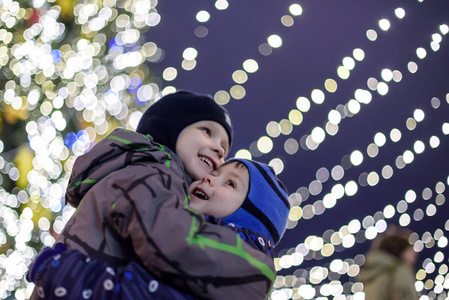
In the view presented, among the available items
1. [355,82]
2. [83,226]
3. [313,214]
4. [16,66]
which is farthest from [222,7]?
[83,226]

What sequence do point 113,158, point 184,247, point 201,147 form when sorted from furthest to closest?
point 201,147 → point 113,158 → point 184,247

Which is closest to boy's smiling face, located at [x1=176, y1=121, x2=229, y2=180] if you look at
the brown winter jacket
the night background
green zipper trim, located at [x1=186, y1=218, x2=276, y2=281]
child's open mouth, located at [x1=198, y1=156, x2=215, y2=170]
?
child's open mouth, located at [x1=198, y1=156, x2=215, y2=170]

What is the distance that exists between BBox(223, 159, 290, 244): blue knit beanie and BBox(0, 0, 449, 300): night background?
1870 mm

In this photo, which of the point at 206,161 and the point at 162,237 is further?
the point at 206,161

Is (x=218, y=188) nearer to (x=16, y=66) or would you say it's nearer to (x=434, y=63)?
(x=16, y=66)

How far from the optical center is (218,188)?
92cm

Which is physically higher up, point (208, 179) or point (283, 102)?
point (283, 102)

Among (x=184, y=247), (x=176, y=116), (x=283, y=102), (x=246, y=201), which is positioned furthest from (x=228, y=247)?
(x=283, y=102)

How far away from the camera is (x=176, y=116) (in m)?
1.06

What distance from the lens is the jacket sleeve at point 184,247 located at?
0.65m

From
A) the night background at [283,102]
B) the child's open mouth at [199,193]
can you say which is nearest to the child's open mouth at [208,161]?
the child's open mouth at [199,193]

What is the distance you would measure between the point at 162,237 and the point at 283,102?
2.97m

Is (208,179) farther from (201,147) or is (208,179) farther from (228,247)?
(228,247)

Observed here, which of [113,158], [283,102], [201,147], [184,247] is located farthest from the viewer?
[283,102]
